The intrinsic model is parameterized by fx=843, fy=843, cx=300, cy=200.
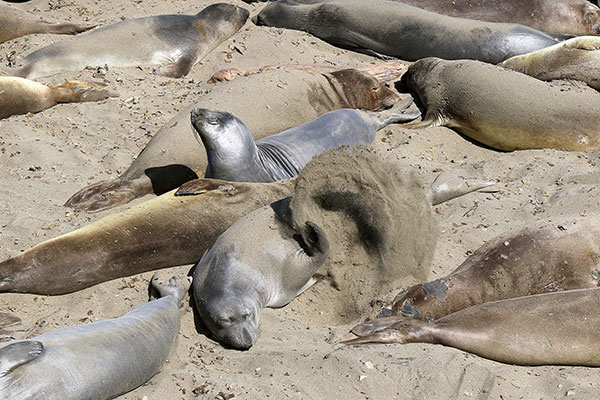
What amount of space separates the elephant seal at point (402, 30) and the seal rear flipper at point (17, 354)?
18.3 feet

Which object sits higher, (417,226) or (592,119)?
(417,226)

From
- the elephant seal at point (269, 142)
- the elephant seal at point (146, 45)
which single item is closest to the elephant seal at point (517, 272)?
the elephant seal at point (269, 142)

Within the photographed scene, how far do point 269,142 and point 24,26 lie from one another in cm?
329

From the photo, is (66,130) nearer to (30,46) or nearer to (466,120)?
(30,46)

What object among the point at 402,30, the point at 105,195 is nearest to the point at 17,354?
the point at 105,195

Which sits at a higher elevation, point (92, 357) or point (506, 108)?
point (92, 357)

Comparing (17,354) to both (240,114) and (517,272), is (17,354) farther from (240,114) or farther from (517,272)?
(240,114)

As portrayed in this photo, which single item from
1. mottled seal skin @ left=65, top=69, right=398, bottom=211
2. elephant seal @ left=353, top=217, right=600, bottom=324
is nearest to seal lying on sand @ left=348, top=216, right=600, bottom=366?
elephant seal @ left=353, top=217, right=600, bottom=324

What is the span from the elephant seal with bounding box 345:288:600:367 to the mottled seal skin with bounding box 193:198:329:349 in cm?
54

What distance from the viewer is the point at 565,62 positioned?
7.10 meters

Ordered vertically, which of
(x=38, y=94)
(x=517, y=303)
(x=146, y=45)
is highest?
(x=517, y=303)

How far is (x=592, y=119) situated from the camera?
20.4 ft

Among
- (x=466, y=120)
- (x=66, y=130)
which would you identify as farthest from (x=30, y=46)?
(x=466, y=120)

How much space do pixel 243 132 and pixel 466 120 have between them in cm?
212
